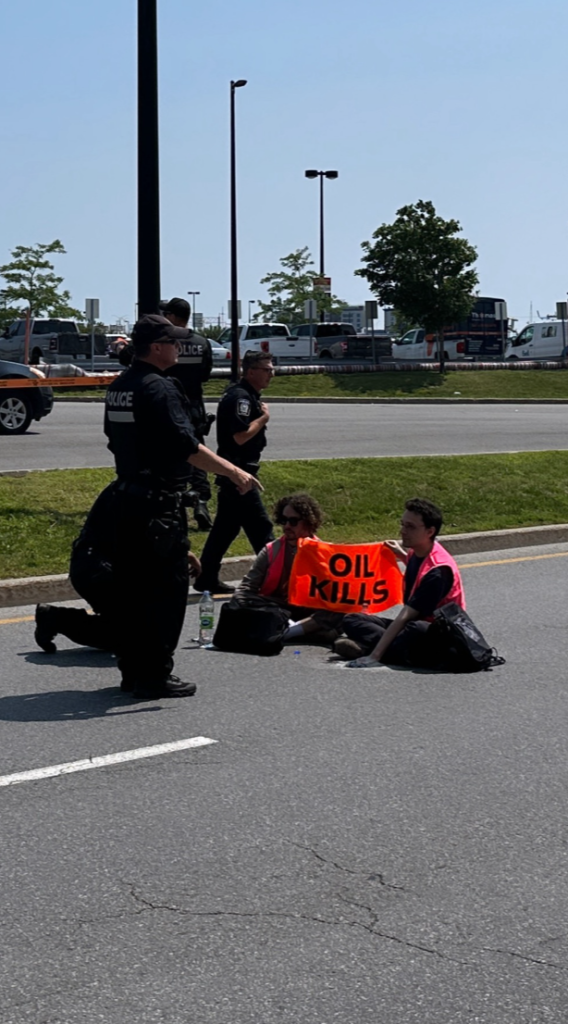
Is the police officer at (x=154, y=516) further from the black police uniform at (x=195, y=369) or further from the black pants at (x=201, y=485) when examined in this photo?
the black pants at (x=201, y=485)

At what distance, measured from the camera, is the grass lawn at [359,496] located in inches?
465

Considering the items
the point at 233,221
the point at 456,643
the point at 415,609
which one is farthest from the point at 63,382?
the point at 233,221

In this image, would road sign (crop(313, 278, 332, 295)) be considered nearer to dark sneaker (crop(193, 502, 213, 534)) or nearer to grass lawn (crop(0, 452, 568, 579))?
grass lawn (crop(0, 452, 568, 579))

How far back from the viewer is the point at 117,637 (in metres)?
7.36

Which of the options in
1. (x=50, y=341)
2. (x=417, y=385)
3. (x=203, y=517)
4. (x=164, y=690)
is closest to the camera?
(x=164, y=690)

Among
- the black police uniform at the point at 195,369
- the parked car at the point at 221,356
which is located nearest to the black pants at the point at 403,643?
the black police uniform at the point at 195,369

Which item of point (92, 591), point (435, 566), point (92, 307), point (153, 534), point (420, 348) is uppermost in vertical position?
point (92, 307)

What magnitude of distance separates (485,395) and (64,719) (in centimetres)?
3236

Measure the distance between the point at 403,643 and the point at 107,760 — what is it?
2.55 metres

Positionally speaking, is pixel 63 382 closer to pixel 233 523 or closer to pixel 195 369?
pixel 195 369

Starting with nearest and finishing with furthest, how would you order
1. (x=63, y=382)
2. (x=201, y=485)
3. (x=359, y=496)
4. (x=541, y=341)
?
(x=201, y=485), (x=359, y=496), (x=63, y=382), (x=541, y=341)

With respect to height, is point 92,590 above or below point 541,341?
below

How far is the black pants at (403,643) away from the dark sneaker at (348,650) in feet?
0.12

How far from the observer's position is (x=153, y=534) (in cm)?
705
